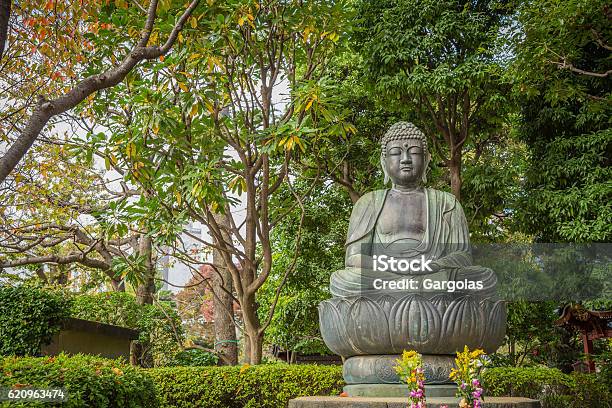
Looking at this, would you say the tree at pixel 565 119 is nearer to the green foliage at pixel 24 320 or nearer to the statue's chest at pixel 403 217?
the statue's chest at pixel 403 217

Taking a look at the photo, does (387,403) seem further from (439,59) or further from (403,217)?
(439,59)

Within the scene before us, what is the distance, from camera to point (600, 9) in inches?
301

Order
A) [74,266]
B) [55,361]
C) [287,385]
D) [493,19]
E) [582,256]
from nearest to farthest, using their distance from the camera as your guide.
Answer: [55,361], [287,385], [582,256], [493,19], [74,266]

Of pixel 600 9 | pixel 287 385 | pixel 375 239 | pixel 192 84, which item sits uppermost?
pixel 600 9

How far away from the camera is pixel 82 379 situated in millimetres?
5035

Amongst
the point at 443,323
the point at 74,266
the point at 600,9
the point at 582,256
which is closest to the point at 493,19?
the point at 600,9

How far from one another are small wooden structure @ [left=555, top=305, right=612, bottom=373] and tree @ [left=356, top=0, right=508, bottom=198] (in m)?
3.93

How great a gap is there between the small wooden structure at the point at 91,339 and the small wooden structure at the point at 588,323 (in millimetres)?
7780

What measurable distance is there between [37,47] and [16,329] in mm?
3595

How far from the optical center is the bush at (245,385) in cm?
796

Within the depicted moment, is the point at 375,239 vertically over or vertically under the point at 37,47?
under

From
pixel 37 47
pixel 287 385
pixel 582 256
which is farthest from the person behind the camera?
pixel 582 256

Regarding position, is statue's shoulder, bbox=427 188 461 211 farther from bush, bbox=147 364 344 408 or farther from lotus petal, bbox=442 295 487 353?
bush, bbox=147 364 344 408

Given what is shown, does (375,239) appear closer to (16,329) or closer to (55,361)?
(55,361)
